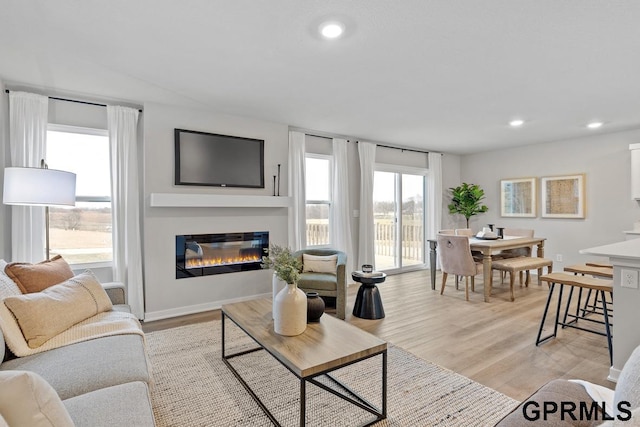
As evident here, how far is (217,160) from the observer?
406 cm

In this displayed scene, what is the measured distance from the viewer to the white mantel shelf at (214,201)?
3605 mm

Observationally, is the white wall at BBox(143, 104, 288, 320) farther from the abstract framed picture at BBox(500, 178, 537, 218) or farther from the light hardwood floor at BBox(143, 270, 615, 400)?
the abstract framed picture at BBox(500, 178, 537, 218)

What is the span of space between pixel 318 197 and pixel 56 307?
368cm

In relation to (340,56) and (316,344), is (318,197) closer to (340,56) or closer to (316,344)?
(340,56)

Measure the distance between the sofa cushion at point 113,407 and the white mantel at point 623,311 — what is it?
2.72 meters

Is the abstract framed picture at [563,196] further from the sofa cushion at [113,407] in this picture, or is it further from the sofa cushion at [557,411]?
the sofa cushion at [113,407]

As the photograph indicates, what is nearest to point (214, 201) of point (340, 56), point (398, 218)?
point (340, 56)

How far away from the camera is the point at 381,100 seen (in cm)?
362

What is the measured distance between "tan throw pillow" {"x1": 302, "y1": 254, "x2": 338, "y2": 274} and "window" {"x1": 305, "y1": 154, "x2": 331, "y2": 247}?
1.04 metres

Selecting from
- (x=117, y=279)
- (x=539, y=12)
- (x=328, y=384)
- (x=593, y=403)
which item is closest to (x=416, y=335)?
(x=328, y=384)

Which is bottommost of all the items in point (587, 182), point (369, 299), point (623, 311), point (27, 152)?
point (369, 299)

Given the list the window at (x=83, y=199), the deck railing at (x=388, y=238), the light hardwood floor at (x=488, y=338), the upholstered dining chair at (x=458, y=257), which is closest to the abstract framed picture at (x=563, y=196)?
the light hardwood floor at (x=488, y=338)

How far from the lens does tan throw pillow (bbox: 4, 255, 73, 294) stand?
2.10m

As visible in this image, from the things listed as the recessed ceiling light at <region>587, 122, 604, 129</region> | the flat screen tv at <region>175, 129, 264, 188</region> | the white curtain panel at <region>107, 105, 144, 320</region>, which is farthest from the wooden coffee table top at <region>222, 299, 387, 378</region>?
the recessed ceiling light at <region>587, 122, 604, 129</region>
